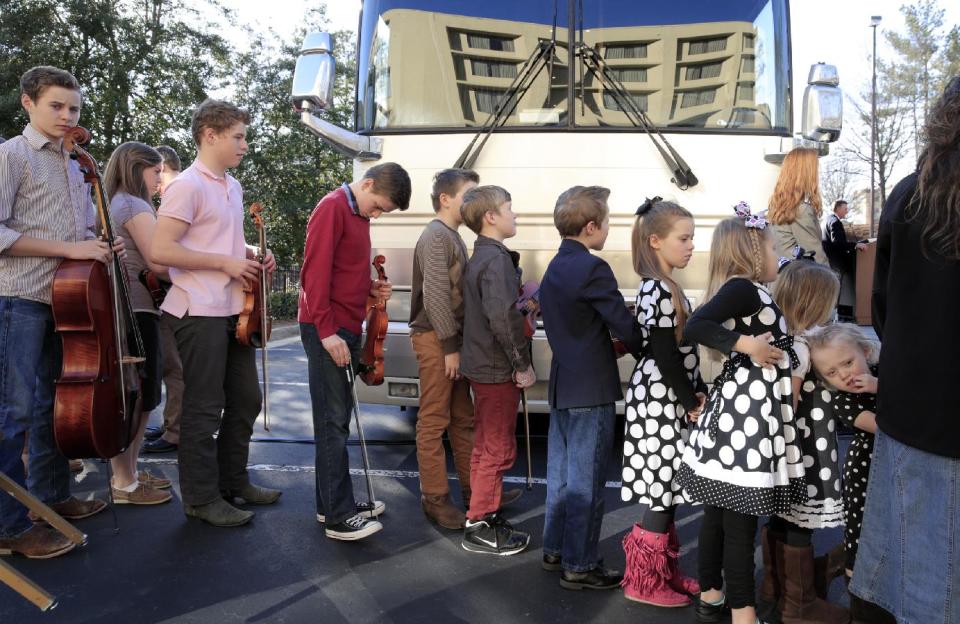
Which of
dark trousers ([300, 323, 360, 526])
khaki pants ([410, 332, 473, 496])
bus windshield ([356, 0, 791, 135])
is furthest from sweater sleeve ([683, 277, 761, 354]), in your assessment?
bus windshield ([356, 0, 791, 135])

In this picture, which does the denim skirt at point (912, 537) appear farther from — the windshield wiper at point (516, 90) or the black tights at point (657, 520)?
the windshield wiper at point (516, 90)

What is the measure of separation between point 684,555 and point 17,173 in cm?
351

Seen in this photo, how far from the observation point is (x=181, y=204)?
408cm

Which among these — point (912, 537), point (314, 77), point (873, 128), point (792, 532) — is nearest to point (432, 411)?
point (792, 532)

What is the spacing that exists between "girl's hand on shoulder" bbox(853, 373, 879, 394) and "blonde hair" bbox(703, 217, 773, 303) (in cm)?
51

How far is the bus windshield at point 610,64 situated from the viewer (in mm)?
5180

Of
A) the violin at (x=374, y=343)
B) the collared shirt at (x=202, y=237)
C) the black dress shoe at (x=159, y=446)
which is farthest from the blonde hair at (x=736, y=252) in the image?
the black dress shoe at (x=159, y=446)

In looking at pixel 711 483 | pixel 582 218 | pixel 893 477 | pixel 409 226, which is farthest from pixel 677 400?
pixel 409 226

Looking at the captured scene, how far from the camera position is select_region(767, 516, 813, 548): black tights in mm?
3193

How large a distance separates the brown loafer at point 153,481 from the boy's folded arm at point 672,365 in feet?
10.3

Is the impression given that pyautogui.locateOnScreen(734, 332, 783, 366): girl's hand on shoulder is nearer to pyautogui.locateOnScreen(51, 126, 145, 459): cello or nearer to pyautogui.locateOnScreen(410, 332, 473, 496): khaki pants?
pyautogui.locateOnScreen(410, 332, 473, 496): khaki pants

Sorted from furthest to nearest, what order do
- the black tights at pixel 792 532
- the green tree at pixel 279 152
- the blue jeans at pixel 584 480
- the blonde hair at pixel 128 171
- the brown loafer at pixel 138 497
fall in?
the green tree at pixel 279 152, the blonde hair at pixel 128 171, the brown loafer at pixel 138 497, the blue jeans at pixel 584 480, the black tights at pixel 792 532

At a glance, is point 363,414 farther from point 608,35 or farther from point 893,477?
point 893,477

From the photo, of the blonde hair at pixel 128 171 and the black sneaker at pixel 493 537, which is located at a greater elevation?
the blonde hair at pixel 128 171
